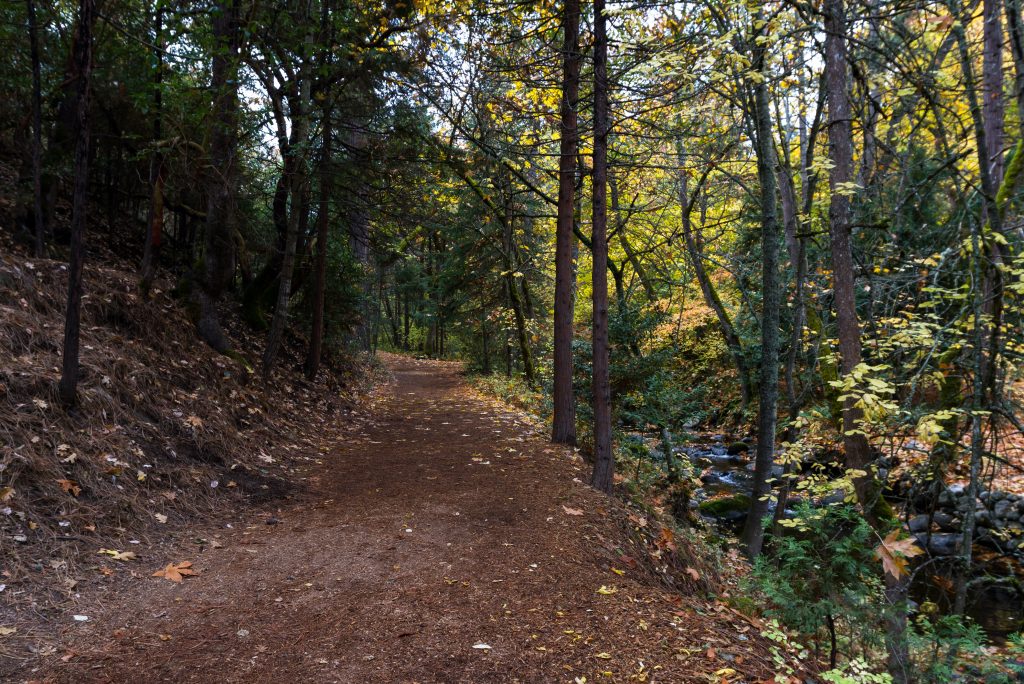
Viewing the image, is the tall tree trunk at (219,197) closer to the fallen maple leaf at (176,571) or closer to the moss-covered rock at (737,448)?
the fallen maple leaf at (176,571)

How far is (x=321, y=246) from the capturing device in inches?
436

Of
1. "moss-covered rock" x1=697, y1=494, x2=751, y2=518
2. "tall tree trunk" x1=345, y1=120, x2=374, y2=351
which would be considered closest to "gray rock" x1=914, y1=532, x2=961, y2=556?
"moss-covered rock" x1=697, y1=494, x2=751, y2=518

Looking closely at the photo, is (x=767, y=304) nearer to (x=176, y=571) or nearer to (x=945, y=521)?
(x=945, y=521)

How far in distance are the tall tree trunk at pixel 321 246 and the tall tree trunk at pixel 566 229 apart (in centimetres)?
453

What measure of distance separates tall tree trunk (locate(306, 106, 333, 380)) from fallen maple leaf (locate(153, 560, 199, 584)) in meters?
7.23

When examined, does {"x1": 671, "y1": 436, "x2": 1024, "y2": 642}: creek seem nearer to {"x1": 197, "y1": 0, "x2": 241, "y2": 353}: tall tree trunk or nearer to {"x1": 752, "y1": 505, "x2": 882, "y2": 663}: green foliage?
{"x1": 752, "y1": 505, "x2": 882, "y2": 663}: green foliage

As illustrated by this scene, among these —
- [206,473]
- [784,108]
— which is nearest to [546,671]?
[206,473]

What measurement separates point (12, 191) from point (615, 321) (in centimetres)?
969

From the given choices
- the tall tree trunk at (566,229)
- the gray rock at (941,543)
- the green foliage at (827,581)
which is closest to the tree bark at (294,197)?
the tall tree trunk at (566,229)

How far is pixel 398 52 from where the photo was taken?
9430 mm

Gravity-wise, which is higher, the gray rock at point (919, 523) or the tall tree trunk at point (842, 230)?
the tall tree trunk at point (842, 230)

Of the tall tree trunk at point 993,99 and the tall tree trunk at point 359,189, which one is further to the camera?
the tall tree trunk at point 359,189

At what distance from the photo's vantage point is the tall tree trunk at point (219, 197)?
8.62 metres

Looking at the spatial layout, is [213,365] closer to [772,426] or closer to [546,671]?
[546,671]
